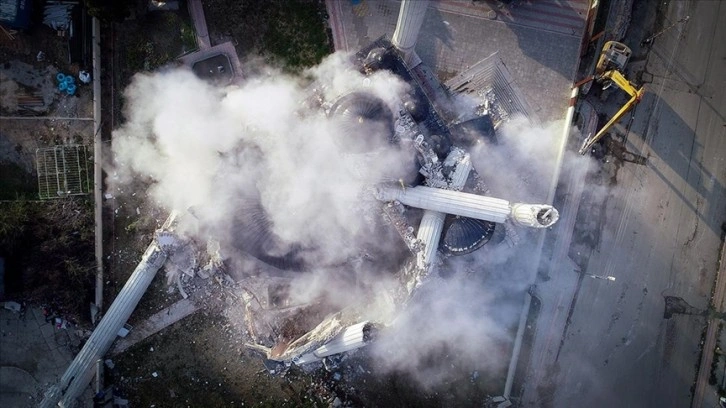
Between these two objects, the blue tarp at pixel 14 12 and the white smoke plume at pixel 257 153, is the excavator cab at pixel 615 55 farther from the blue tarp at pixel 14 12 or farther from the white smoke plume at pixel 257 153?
the blue tarp at pixel 14 12

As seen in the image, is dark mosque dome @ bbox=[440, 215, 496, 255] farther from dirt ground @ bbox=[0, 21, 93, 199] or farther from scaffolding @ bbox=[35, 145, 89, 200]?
dirt ground @ bbox=[0, 21, 93, 199]

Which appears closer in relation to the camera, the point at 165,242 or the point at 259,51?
the point at 165,242

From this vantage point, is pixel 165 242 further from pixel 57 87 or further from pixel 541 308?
pixel 541 308

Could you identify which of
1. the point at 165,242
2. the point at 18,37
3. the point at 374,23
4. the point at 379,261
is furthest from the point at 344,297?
the point at 18,37

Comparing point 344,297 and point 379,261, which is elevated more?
point 379,261

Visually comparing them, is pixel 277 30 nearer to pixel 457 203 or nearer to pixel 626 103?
pixel 457 203

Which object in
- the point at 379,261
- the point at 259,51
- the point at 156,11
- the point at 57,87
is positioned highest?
the point at 156,11

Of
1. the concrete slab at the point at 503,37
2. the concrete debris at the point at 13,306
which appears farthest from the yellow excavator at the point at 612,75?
the concrete debris at the point at 13,306
